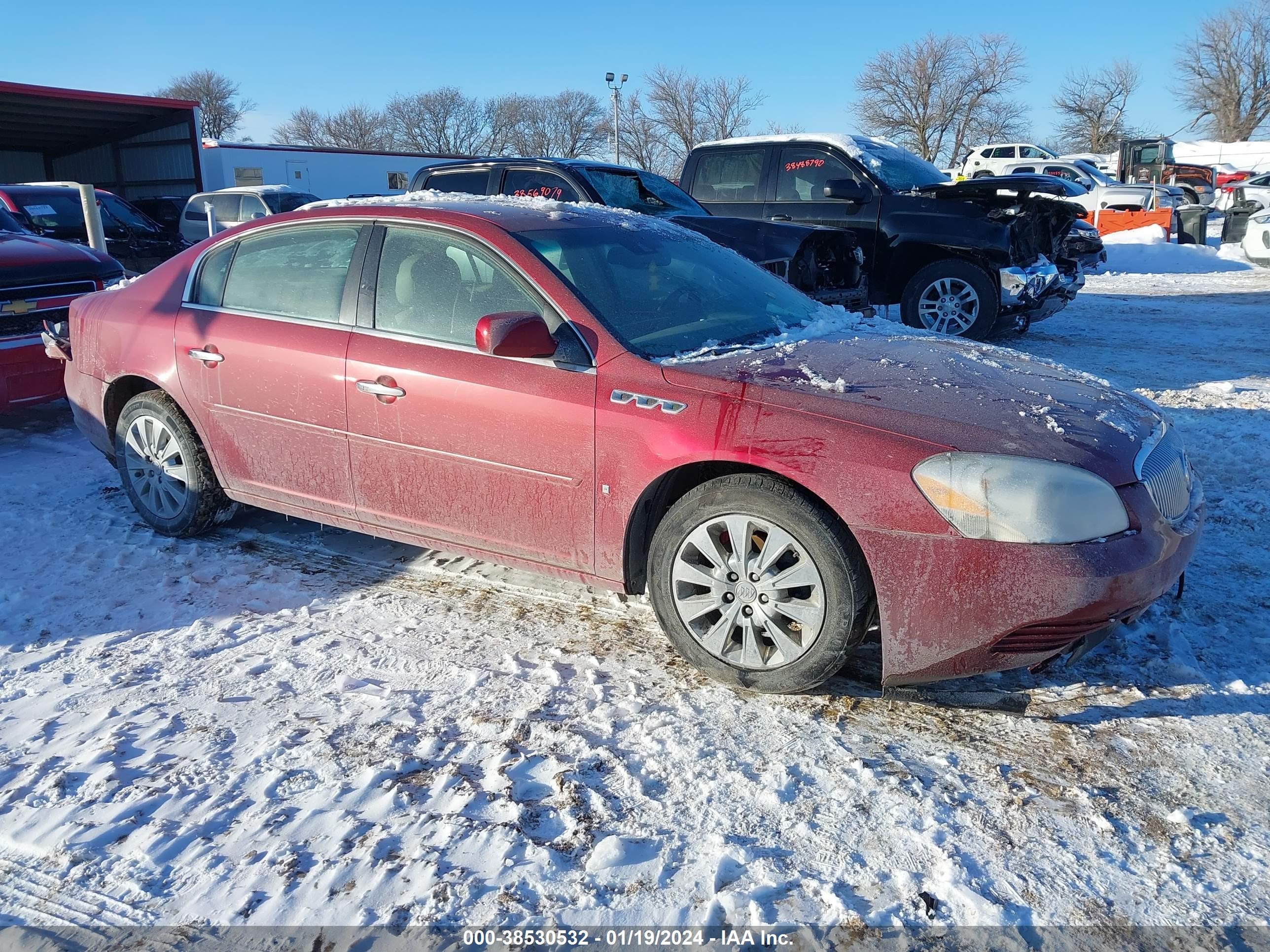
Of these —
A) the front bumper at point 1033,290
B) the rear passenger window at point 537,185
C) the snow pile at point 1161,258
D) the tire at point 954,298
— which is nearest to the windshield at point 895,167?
the tire at point 954,298

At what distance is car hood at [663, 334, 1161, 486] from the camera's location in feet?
9.49

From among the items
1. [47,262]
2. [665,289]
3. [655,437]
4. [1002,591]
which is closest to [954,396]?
[1002,591]

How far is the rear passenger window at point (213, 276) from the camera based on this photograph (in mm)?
4441

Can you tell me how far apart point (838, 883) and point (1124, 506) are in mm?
1446

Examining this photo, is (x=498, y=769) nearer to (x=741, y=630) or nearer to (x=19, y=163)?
(x=741, y=630)

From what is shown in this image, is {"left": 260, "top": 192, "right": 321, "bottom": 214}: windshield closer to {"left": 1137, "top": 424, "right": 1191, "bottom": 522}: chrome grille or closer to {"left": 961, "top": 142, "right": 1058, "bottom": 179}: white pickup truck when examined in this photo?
{"left": 1137, "top": 424, "right": 1191, "bottom": 522}: chrome grille

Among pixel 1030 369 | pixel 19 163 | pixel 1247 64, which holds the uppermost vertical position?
pixel 1247 64

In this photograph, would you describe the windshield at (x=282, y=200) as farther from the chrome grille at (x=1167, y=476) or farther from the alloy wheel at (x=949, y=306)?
the chrome grille at (x=1167, y=476)

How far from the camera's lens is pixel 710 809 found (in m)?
2.57

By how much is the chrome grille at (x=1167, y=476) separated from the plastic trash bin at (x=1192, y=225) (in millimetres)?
19788

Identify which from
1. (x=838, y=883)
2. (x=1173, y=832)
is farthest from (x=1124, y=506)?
(x=838, y=883)

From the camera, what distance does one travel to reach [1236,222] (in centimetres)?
1975

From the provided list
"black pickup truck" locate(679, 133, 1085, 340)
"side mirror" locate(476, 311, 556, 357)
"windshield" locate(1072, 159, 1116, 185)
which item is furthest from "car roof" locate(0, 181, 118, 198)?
"windshield" locate(1072, 159, 1116, 185)

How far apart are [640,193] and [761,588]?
6.24 meters
